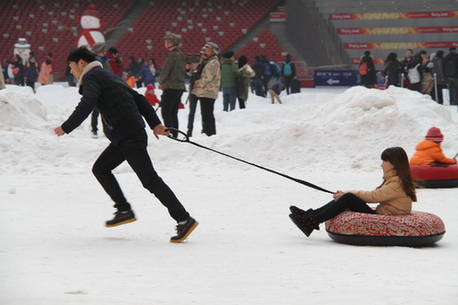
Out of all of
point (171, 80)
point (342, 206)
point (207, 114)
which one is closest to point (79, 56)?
point (342, 206)

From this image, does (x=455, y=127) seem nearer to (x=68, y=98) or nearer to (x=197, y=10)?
(x=68, y=98)

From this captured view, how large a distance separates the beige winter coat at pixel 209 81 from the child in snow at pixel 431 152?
404cm

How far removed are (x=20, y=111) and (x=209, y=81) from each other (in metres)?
3.68

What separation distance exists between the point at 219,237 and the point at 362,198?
1.10 metres

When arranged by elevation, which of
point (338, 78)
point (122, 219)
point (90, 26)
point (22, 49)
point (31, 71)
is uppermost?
point (90, 26)

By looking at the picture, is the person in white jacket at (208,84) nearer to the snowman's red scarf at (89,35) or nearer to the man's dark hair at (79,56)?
the man's dark hair at (79,56)

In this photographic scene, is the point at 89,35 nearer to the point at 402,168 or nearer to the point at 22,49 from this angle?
the point at 22,49

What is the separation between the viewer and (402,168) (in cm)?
496

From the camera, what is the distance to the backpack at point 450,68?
17547mm

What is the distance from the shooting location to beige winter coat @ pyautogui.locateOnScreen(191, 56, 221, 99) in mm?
11031

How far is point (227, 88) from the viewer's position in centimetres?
1555

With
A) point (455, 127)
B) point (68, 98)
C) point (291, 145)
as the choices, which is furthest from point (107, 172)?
point (68, 98)

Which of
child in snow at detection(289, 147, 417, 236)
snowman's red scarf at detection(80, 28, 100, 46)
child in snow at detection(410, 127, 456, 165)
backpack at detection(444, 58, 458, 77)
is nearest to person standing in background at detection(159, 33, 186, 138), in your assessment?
child in snow at detection(410, 127, 456, 165)

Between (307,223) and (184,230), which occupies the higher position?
(184,230)
